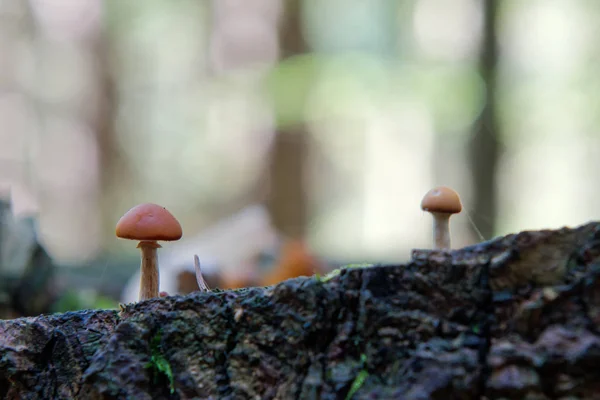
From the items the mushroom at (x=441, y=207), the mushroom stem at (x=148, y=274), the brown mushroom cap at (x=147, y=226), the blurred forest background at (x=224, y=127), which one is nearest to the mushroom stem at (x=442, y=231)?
the mushroom at (x=441, y=207)

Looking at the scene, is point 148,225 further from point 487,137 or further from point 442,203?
point 487,137

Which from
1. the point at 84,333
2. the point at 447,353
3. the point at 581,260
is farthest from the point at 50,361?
the point at 581,260

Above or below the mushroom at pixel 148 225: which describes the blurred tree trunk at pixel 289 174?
above

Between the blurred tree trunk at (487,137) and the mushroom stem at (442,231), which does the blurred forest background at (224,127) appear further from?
the mushroom stem at (442,231)

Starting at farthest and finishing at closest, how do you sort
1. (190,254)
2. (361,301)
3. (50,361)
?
(190,254), (50,361), (361,301)

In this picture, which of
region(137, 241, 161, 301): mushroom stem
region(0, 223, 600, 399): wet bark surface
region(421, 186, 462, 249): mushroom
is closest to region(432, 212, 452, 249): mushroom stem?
region(421, 186, 462, 249): mushroom

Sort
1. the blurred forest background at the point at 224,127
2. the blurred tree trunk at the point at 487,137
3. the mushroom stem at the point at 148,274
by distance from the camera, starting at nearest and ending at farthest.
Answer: the mushroom stem at the point at 148,274, the blurred tree trunk at the point at 487,137, the blurred forest background at the point at 224,127

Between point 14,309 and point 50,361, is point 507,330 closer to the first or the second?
point 50,361
